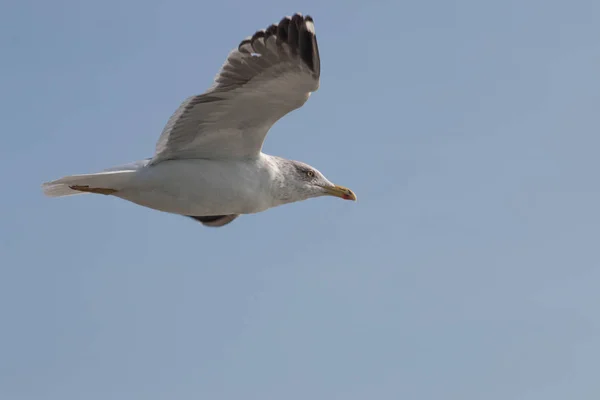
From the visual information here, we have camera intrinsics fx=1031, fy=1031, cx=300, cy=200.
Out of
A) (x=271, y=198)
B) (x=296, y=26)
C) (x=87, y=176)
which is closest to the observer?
(x=296, y=26)

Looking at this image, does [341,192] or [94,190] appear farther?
[341,192]

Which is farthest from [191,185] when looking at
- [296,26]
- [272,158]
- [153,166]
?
[296,26]

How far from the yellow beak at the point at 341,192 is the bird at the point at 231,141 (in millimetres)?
868

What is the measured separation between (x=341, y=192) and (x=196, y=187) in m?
2.28

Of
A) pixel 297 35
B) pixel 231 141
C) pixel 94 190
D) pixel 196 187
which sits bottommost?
pixel 94 190

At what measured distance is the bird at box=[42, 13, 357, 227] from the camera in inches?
384

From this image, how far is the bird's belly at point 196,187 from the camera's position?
34.3 feet

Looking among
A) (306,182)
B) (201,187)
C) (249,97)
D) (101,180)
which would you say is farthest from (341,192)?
(101,180)

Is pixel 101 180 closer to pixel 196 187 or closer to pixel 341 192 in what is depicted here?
pixel 196 187

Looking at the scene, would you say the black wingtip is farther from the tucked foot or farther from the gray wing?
the tucked foot

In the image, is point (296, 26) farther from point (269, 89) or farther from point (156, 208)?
point (156, 208)

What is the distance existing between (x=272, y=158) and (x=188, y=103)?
1345 millimetres

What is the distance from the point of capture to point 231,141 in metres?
10.8

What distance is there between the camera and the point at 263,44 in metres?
9.70
